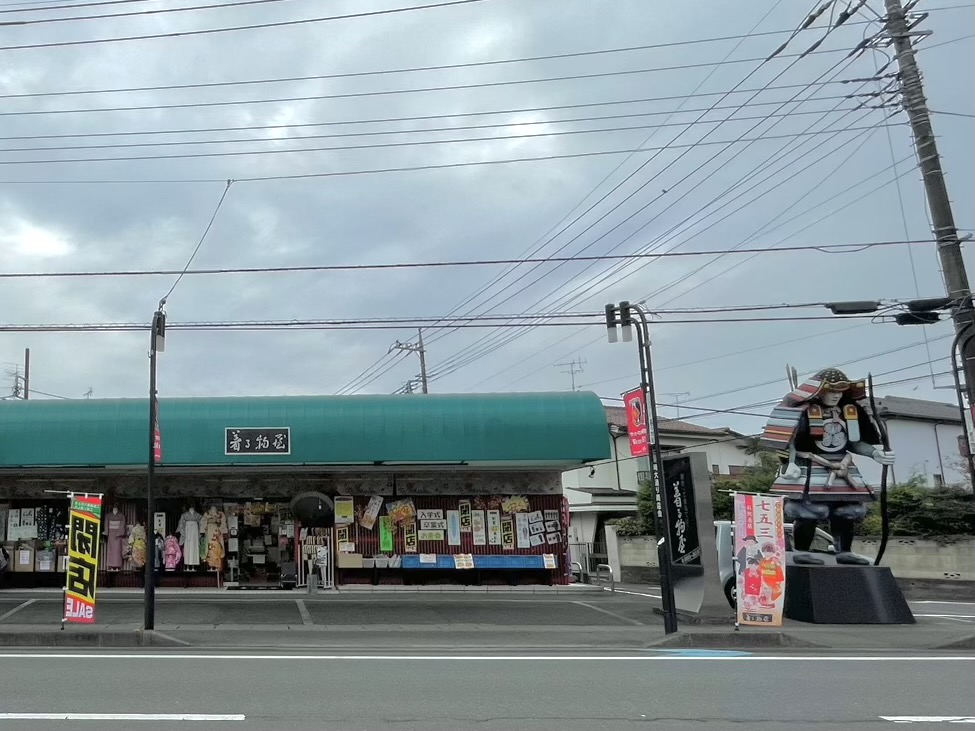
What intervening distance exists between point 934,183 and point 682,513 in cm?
753

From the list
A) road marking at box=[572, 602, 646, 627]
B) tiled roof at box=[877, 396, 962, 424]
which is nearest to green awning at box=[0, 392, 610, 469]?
road marking at box=[572, 602, 646, 627]

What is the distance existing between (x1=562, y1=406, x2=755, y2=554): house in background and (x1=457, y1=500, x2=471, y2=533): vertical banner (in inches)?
588

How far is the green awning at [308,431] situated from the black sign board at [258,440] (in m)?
0.03

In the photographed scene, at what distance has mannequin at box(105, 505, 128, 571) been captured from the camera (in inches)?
800

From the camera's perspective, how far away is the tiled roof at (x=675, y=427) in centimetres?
4191

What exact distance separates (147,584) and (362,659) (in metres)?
4.51

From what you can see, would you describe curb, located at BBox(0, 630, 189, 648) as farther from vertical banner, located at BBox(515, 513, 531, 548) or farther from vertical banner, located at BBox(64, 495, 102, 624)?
vertical banner, located at BBox(515, 513, 531, 548)

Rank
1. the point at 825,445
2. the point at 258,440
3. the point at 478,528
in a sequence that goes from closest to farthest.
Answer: the point at 825,445 < the point at 258,440 < the point at 478,528

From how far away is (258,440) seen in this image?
18.7 metres

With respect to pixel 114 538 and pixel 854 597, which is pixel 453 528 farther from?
pixel 854 597
